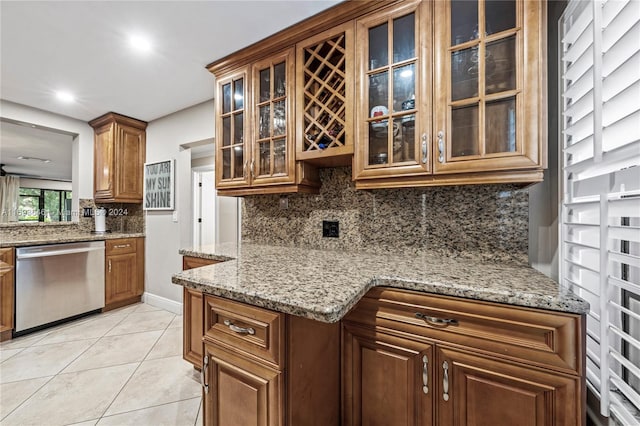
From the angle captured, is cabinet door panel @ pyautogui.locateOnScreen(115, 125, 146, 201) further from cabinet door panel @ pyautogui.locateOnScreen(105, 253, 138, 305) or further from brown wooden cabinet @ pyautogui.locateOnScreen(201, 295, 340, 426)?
brown wooden cabinet @ pyautogui.locateOnScreen(201, 295, 340, 426)

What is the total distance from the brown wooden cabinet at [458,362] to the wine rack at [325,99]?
2.93 feet

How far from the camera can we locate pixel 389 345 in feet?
3.69

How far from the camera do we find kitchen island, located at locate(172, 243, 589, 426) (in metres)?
0.85

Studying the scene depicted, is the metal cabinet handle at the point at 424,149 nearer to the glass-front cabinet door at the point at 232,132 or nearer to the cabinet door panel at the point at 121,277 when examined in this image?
the glass-front cabinet door at the point at 232,132

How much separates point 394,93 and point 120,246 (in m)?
3.52

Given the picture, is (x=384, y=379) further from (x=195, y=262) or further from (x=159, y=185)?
(x=159, y=185)

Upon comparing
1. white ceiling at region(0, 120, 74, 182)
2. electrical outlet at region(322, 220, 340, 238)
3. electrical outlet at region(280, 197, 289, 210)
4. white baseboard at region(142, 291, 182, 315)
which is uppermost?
white ceiling at region(0, 120, 74, 182)

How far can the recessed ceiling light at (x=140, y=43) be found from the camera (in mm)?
1779

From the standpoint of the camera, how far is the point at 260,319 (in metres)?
0.88

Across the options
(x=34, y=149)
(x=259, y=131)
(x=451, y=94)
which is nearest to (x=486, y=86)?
(x=451, y=94)

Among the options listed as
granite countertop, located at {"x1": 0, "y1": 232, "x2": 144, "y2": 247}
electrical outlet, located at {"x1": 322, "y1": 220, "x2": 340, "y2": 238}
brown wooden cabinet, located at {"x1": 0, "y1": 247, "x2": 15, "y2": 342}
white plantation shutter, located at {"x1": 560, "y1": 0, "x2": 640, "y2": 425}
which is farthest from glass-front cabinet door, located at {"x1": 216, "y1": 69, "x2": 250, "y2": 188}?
brown wooden cabinet, located at {"x1": 0, "y1": 247, "x2": 15, "y2": 342}

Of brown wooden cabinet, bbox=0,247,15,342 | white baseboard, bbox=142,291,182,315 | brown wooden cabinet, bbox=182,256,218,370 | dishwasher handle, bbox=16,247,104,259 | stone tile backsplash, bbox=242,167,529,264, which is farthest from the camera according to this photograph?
white baseboard, bbox=142,291,182,315

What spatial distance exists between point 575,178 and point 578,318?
1.89 feet

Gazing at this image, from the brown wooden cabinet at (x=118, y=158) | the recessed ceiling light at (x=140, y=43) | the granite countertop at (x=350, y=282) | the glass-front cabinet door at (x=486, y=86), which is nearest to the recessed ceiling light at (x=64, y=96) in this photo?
the brown wooden cabinet at (x=118, y=158)
